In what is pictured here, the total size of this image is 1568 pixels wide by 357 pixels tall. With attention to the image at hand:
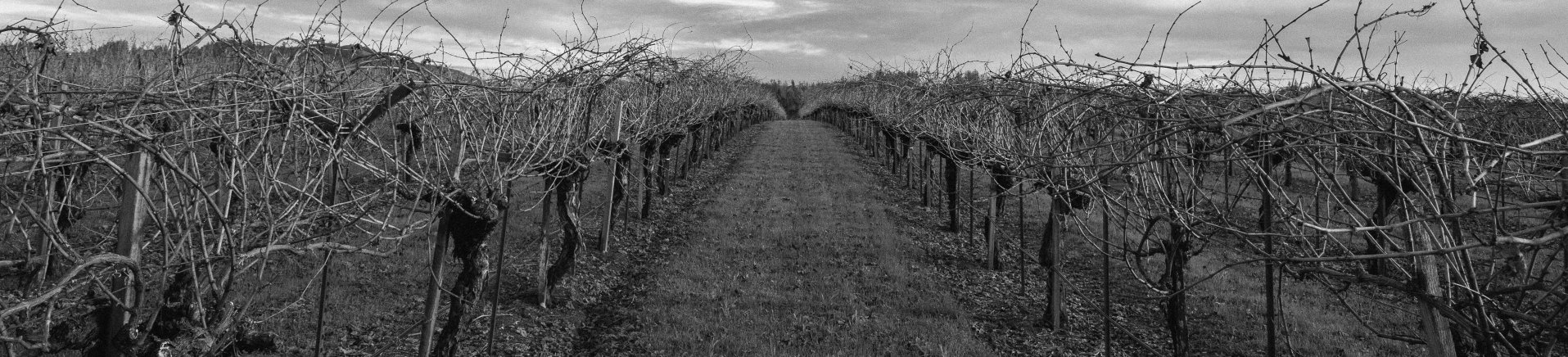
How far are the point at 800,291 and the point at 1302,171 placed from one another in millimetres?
4679

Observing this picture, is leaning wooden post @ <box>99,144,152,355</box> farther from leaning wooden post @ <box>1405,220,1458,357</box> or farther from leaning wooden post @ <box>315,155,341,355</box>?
leaning wooden post @ <box>1405,220,1458,357</box>

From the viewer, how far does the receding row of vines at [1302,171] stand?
2.17m

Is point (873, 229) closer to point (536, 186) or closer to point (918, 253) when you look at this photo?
point (918, 253)

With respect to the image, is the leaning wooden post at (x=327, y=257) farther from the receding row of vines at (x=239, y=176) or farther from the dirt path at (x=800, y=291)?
the dirt path at (x=800, y=291)

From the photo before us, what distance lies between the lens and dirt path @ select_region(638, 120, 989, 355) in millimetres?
6793

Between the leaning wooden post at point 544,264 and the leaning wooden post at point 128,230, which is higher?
the leaning wooden post at point 128,230

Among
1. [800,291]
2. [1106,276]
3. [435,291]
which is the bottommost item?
[800,291]

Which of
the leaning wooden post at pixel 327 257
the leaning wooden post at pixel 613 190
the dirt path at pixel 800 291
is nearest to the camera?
the leaning wooden post at pixel 327 257

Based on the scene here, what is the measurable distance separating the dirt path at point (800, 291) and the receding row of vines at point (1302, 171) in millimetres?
1195

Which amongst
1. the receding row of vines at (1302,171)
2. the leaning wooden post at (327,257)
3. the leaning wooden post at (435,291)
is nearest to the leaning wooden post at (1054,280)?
the receding row of vines at (1302,171)

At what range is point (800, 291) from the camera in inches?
336

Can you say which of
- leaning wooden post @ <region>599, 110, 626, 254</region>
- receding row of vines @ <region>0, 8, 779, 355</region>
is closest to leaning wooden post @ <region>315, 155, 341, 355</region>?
receding row of vines @ <region>0, 8, 779, 355</region>

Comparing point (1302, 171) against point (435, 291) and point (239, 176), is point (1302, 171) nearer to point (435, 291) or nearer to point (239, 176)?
point (435, 291)

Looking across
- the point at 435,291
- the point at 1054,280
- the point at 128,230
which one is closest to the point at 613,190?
the point at 435,291
